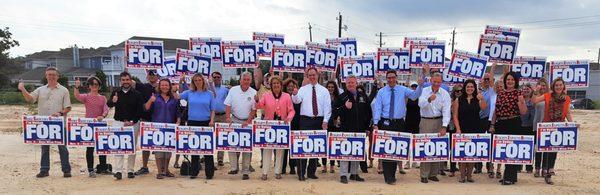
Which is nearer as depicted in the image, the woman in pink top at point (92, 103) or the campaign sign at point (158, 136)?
the campaign sign at point (158, 136)

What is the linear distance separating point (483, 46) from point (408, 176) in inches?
117

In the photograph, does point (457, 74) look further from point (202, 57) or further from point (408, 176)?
point (202, 57)

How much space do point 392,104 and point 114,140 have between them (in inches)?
200

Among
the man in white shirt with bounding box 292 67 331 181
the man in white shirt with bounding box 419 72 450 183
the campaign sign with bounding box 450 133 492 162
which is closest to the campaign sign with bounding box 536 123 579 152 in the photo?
the campaign sign with bounding box 450 133 492 162

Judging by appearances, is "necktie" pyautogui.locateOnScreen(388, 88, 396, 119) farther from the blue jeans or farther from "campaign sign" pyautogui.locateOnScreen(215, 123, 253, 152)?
the blue jeans

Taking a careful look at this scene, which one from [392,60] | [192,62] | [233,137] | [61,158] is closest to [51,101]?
[61,158]

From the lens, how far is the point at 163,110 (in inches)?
324

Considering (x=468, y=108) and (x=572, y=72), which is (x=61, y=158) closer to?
(x=468, y=108)

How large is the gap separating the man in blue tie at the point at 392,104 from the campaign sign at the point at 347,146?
0.39 metres

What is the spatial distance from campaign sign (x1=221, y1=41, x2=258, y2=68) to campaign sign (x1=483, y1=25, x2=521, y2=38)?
4852 mm

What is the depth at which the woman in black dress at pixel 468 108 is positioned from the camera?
7.94m

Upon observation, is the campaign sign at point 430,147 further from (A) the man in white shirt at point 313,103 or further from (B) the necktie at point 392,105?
(A) the man in white shirt at point 313,103

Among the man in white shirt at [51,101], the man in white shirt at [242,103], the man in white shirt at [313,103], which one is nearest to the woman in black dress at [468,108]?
the man in white shirt at [313,103]

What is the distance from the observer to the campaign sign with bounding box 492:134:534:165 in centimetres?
796
